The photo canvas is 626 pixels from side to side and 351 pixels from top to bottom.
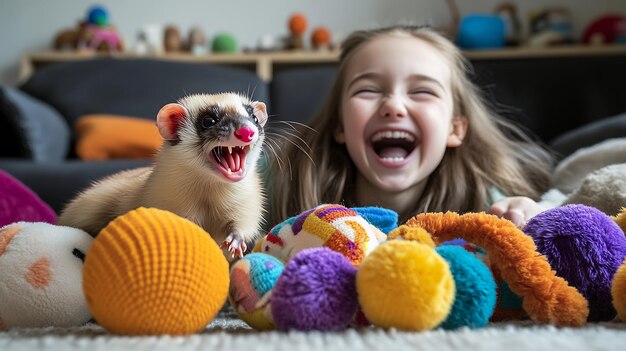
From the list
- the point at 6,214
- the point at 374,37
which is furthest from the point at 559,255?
the point at 6,214

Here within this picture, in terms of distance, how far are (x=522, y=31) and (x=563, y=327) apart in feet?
9.28

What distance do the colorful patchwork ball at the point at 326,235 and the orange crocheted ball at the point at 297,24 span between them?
2.37 meters

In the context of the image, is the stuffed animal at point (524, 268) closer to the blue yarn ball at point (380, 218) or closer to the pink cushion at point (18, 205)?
the blue yarn ball at point (380, 218)

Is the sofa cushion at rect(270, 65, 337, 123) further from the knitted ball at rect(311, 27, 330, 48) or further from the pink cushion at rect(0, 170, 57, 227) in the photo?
the pink cushion at rect(0, 170, 57, 227)

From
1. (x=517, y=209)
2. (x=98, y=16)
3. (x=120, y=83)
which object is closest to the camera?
(x=517, y=209)

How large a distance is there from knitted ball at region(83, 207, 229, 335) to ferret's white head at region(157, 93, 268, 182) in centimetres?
11

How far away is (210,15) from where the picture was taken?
3.12 metres

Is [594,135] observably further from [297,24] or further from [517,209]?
[297,24]

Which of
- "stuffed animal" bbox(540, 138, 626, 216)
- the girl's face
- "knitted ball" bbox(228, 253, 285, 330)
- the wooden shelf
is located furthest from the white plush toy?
the wooden shelf

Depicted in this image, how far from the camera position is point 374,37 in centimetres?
120

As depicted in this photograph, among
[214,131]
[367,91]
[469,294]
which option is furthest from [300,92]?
[469,294]

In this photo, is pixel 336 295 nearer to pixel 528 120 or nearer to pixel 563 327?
pixel 563 327

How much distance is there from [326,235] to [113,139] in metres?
1.59

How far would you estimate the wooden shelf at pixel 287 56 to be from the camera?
2834mm
